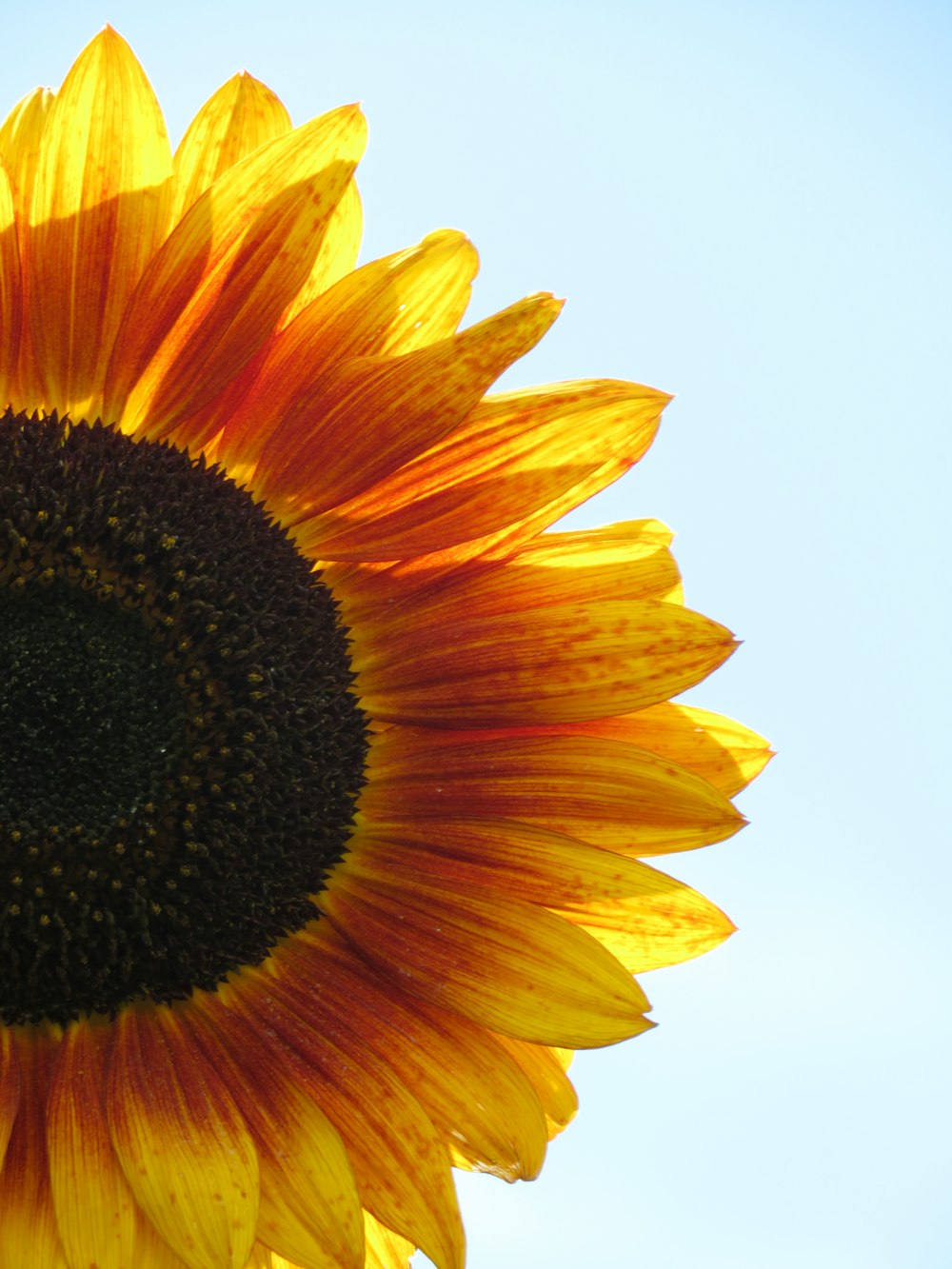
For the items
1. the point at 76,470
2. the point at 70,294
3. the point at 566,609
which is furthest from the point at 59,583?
the point at 566,609

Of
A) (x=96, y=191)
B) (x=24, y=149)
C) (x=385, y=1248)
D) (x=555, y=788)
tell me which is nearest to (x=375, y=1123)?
(x=385, y=1248)

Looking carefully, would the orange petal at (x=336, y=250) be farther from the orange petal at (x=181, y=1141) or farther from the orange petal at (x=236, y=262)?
the orange petal at (x=181, y=1141)

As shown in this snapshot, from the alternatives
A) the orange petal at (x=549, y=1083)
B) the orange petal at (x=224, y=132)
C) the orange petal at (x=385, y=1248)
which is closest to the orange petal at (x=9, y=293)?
the orange petal at (x=224, y=132)

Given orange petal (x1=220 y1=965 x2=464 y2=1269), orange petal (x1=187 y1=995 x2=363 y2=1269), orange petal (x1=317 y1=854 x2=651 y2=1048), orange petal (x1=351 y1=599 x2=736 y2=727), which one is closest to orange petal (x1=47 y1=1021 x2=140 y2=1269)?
orange petal (x1=187 y1=995 x2=363 y2=1269)

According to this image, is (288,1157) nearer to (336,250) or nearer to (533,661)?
(533,661)

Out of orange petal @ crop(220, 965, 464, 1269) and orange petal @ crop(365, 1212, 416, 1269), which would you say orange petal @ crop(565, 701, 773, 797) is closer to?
orange petal @ crop(220, 965, 464, 1269)

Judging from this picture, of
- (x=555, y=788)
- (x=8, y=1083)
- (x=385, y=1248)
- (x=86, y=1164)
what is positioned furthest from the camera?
(x=555, y=788)

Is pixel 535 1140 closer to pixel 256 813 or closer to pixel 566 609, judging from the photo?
pixel 256 813
